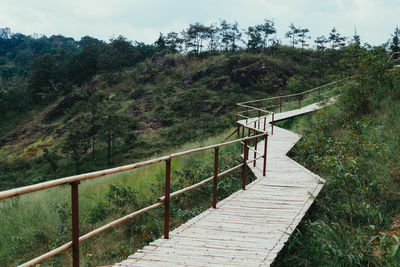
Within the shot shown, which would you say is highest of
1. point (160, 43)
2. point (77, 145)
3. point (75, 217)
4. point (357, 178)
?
point (160, 43)

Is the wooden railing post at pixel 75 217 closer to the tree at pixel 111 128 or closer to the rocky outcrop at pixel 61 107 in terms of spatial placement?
the tree at pixel 111 128

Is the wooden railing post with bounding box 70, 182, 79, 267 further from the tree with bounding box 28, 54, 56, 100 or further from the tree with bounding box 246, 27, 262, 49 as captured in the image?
the tree with bounding box 28, 54, 56, 100

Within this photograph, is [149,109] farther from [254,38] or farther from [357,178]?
[357,178]

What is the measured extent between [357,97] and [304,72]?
24617 millimetres

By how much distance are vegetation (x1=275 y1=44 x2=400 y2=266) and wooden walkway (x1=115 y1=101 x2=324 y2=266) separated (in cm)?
30

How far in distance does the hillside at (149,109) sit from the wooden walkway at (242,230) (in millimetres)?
14141

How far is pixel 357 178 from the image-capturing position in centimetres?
531

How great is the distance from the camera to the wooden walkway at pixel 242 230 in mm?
3533

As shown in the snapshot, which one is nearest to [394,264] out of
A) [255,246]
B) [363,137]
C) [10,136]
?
[255,246]

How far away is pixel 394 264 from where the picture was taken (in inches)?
128

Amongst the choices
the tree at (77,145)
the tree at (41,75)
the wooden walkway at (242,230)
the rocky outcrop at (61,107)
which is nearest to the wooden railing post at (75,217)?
the wooden walkway at (242,230)

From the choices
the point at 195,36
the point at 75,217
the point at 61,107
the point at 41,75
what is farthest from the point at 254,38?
the point at 75,217

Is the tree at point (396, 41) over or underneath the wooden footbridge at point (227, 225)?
over

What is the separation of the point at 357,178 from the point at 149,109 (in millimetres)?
31315
